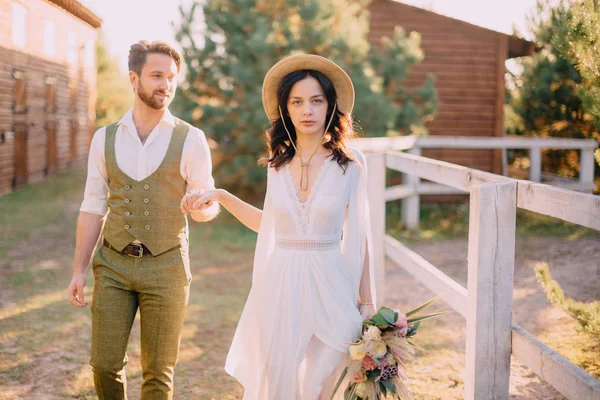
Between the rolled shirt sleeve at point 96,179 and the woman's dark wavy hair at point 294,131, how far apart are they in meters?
0.79

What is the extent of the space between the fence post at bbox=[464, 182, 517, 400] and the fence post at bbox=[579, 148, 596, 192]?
7.78 meters

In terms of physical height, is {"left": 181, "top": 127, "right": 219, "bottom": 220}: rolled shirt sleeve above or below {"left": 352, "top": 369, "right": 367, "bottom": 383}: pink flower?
above

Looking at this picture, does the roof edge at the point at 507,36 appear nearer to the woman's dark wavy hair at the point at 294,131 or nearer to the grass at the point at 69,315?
the grass at the point at 69,315

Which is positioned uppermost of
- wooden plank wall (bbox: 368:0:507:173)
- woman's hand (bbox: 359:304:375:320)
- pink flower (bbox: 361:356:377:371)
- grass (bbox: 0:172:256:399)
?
wooden plank wall (bbox: 368:0:507:173)

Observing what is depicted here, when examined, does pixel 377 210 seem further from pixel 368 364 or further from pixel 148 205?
pixel 368 364

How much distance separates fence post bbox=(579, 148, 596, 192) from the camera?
979cm

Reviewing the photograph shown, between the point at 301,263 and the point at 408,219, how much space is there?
25.6 feet

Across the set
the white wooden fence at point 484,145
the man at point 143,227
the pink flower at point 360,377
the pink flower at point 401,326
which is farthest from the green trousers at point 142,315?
the white wooden fence at point 484,145

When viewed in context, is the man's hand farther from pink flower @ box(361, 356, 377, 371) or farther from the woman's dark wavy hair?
pink flower @ box(361, 356, 377, 371)

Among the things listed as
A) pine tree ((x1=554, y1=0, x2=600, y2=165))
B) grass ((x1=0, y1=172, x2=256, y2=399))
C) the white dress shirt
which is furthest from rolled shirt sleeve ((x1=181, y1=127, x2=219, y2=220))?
pine tree ((x1=554, y1=0, x2=600, y2=165))

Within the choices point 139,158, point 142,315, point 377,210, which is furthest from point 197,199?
point 377,210

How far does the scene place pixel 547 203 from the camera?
8.19 ft

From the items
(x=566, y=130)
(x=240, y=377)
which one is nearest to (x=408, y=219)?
(x=566, y=130)

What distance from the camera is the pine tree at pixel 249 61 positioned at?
11.0m
